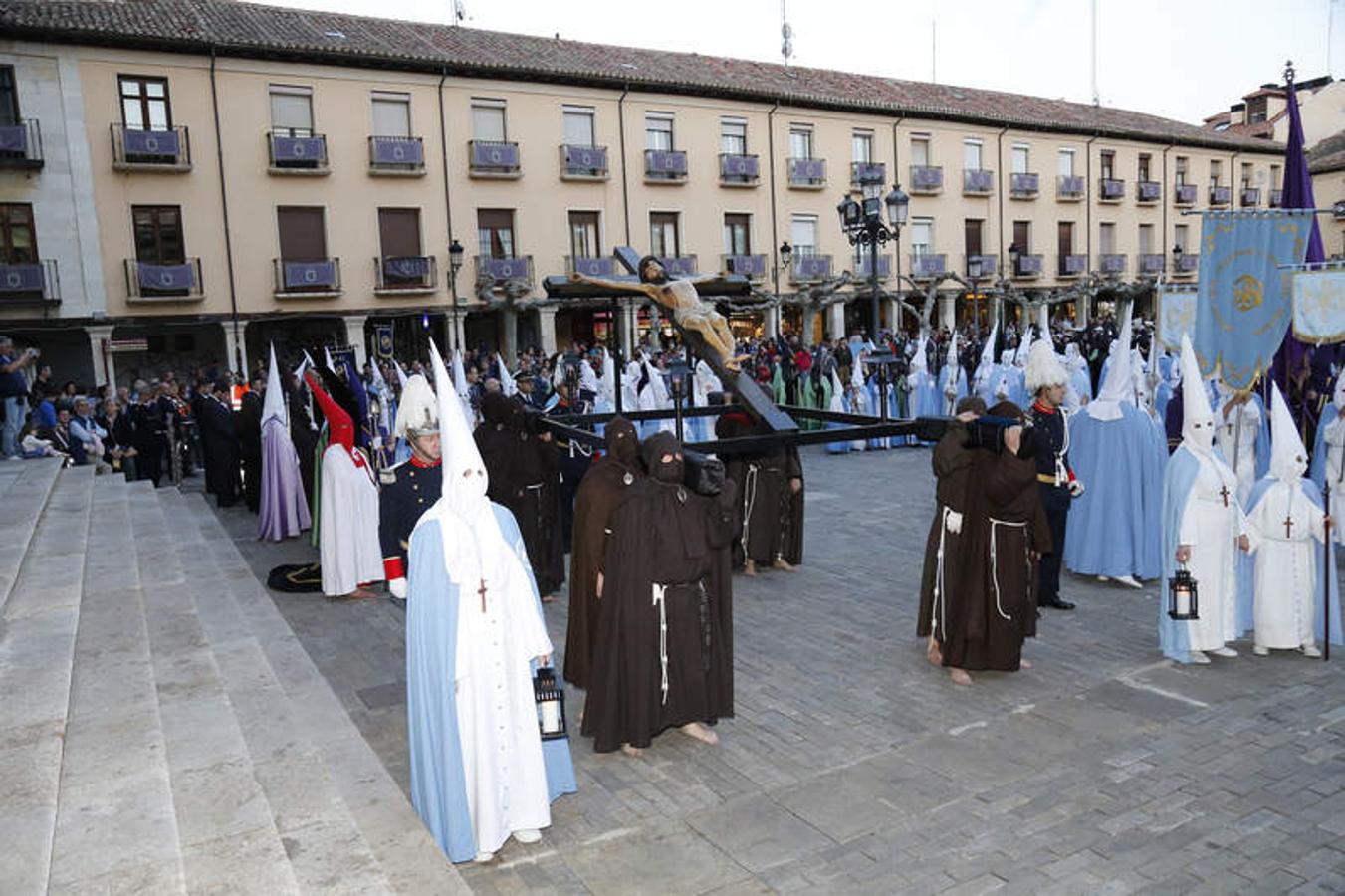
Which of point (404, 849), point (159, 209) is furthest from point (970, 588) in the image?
point (159, 209)

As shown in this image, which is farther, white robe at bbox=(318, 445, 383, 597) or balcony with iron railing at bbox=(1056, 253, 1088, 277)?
balcony with iron railing at bbox=(1056, 253, 1088, 277)

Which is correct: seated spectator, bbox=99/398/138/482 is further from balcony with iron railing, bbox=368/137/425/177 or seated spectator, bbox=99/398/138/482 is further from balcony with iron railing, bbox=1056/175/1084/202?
balcony with iron railing, bbox=1056/175/1084/202

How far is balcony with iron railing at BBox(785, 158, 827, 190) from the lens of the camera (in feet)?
95.9

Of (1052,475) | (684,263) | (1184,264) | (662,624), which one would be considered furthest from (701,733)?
(1184,264)

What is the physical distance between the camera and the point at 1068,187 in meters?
35.0

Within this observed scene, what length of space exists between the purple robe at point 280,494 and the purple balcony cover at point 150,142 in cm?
1362

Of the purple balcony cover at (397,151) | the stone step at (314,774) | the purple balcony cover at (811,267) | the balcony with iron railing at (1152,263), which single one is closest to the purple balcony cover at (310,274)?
the purple balcony cover at (397,151)

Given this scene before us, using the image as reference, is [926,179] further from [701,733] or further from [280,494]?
[701,733]

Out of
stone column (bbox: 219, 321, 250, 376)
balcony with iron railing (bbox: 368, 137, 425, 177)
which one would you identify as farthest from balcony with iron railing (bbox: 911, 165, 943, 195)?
stone column (bbox: 219, 321, 250, 376)

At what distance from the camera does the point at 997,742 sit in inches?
195

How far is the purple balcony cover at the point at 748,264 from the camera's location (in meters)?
28.3

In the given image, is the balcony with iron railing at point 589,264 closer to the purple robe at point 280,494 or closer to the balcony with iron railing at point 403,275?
the balcony with iron railing at point 403,275

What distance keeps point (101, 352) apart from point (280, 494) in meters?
13.7

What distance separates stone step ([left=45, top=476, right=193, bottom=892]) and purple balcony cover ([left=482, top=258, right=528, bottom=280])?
785 inches
